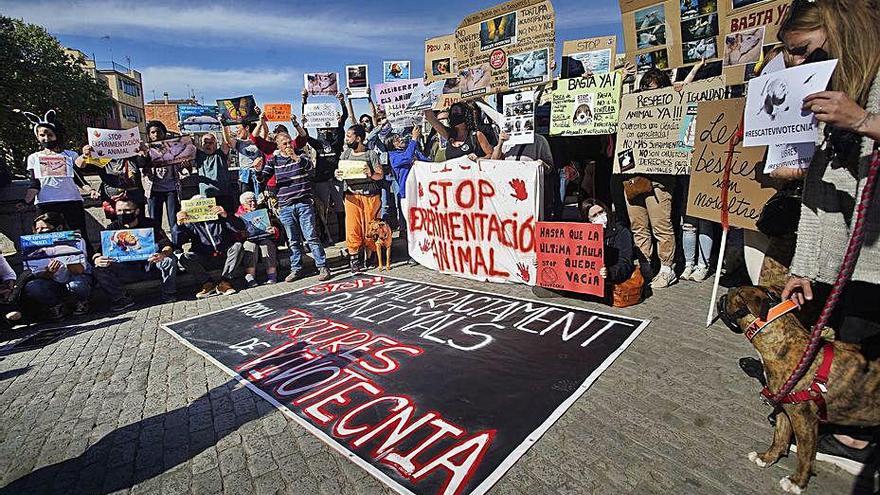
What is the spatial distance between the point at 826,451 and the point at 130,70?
92.8 m

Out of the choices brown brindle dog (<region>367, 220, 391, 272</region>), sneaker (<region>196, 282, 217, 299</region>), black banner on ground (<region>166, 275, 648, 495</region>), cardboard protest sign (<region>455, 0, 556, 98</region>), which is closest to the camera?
black banner on ground (<region>166, 275, 648, 495</region>)

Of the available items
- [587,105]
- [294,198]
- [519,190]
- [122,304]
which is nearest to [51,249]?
[122,304]

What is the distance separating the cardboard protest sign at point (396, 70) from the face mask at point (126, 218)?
5.87 meters

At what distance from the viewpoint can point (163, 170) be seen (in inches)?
276

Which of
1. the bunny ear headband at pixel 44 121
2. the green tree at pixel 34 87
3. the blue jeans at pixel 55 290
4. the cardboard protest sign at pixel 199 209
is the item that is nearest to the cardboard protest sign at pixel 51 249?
the blue jeans at pixel 55 290

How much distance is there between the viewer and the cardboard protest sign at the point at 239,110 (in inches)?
326

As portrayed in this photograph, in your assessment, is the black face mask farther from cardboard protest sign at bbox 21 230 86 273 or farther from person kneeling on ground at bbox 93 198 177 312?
cardboard protest sign at bbox 21 230 86 273

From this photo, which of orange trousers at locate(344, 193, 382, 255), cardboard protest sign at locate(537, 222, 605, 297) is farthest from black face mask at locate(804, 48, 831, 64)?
orange trousers at locate(344, 193, 382, 255)

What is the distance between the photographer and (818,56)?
6.93 feet

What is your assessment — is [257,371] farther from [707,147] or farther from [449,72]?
[449,72]

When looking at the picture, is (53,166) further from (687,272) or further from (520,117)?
(687,272)

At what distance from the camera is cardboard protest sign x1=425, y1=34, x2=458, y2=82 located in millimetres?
8383

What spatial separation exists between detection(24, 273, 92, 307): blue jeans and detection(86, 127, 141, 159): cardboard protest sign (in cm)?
181

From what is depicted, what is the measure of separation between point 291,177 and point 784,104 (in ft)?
19.6
